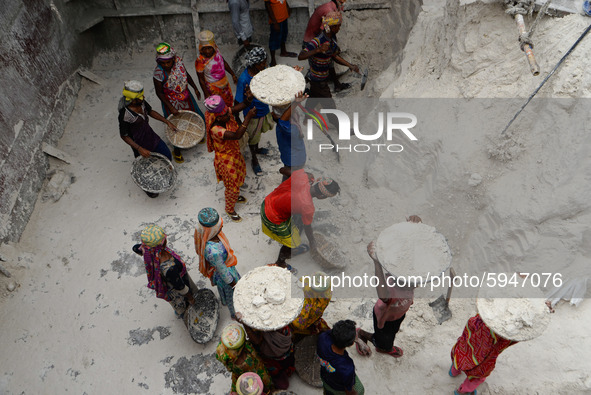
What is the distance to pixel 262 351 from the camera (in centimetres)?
301

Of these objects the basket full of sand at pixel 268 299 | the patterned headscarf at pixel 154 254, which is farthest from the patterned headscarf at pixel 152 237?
the basket full of sand at pixel 268 299

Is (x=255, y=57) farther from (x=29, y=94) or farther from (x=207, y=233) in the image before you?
(x=29, y=94)

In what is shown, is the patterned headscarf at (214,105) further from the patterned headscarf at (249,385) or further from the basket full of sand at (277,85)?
the patterned headscarf at (249,385)

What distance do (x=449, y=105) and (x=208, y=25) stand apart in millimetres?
3833

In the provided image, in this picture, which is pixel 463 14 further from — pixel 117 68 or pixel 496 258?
pixel 117 68

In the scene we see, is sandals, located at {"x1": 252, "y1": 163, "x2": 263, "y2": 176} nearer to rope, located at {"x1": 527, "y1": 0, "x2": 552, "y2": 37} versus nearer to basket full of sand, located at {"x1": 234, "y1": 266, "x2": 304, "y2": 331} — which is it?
basket full of sand, located at {"x1": 234, "y1": 266, "x2": 304, "y2": 331}

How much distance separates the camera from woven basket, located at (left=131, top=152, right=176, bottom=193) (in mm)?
4535

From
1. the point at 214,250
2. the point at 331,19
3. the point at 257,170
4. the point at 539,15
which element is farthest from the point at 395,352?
the point at 331,19

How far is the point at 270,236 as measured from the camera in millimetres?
3867

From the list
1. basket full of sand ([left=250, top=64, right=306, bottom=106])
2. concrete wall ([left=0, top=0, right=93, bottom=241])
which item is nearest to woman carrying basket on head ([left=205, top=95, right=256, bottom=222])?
basket full of sand ([left=250, top=64, right=306, bottom=106])

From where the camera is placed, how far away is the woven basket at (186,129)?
16.2 feet

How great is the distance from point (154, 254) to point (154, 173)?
5.46 ft

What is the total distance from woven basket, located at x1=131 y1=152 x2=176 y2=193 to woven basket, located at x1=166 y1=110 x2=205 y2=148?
357 mm

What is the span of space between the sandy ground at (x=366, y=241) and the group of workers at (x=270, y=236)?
29 centimetres
